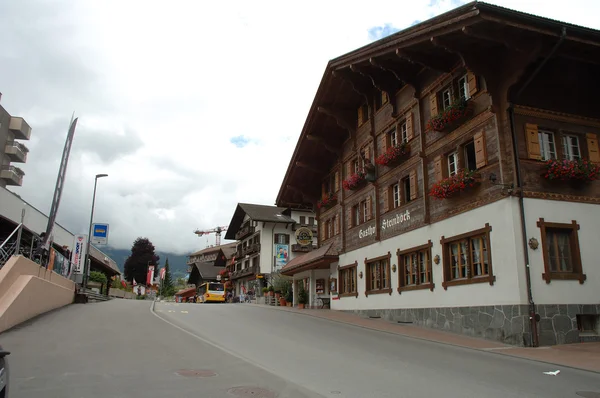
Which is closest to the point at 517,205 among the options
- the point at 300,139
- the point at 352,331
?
the point at 352,331

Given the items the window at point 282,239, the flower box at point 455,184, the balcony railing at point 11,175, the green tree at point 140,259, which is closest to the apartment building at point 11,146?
the balcony railing at point 11,175

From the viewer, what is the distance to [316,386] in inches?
325

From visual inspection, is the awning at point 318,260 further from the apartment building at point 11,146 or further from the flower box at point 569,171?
the apartment building at point 11,146

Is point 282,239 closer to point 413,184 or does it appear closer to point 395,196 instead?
point 395,196

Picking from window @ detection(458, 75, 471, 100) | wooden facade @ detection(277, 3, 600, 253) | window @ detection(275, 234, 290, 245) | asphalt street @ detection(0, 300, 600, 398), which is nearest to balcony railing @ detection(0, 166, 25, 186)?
window @ detection(275, 234, 290, 245)

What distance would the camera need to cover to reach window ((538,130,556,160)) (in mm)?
16358

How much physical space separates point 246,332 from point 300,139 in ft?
50.9

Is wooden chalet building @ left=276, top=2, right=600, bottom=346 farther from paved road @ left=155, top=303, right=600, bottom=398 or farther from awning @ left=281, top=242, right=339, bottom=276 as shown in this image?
awning @ left=281, top=242, right=339, bottom=276

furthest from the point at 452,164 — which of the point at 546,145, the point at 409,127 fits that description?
the point at 546,145

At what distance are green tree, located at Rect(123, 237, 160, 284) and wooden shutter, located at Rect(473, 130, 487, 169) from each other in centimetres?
7167

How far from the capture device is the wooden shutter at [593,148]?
16.4 meters

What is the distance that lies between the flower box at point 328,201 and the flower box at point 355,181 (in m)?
3.11

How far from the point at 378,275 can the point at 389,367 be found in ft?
43.7

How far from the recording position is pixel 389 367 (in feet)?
33.4
